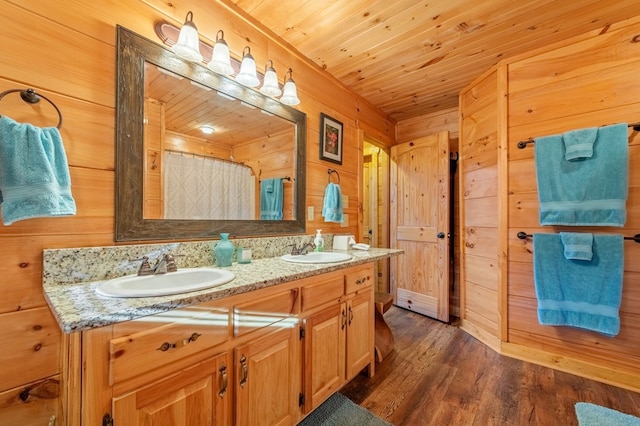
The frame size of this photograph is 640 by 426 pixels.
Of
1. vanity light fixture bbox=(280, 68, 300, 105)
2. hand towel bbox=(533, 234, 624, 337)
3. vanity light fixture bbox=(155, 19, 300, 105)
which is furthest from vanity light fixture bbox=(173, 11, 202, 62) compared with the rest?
hand towel bbox=(533, 234, 624, 337)

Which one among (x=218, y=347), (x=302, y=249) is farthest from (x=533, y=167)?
(x=218, y=347)

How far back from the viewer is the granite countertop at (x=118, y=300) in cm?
67

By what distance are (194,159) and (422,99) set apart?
248cm

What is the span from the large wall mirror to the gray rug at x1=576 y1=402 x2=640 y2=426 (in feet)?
6.43

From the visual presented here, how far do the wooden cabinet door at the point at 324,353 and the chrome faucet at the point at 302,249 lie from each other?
1.60 feet

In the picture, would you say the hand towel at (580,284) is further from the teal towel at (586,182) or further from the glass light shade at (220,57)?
the glass light shade at (220,57)

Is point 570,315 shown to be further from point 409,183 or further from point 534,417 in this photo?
point 409,183

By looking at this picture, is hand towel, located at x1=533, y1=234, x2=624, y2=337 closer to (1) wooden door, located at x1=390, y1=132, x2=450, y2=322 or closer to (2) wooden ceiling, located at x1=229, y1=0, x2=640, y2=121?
(1) wooden door, located at x1=390, y1=132, x2=450, y2=322

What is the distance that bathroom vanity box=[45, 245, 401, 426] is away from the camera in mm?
698

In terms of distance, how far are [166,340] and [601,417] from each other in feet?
7.35

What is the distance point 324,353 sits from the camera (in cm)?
142

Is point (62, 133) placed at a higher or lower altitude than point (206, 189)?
higher

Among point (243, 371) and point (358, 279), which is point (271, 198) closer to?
point (358, 279)

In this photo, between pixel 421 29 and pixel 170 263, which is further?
pixel 421 29
